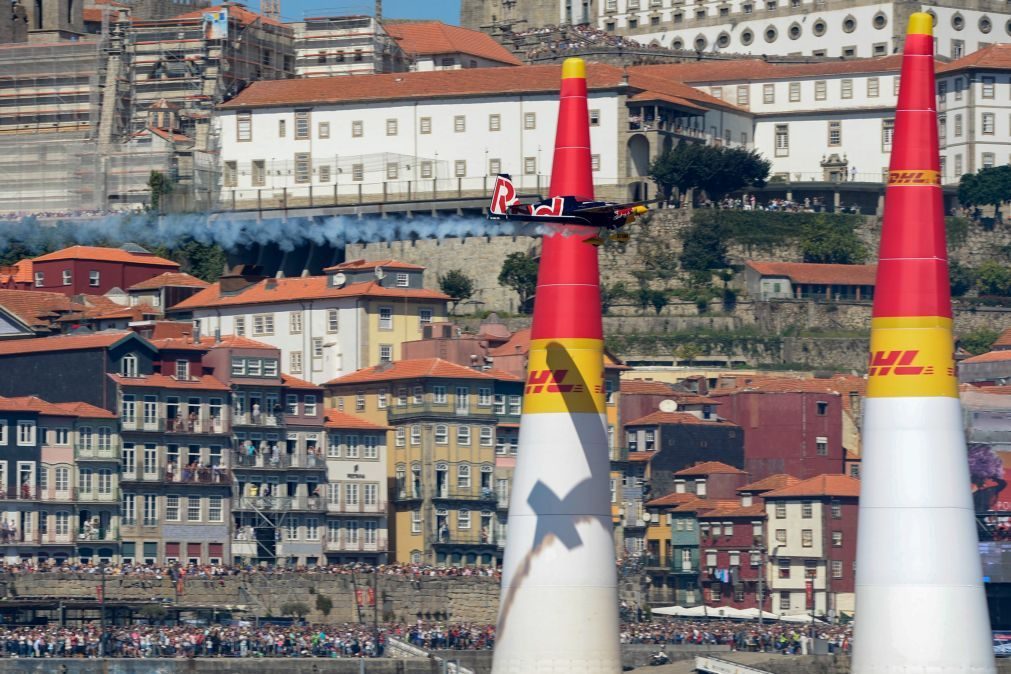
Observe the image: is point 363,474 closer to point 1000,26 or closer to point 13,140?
point 13,140

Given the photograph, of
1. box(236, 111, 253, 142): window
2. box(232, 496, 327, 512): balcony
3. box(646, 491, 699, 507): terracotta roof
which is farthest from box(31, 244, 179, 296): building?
box(646, 491, 699, 507): terracotta roof

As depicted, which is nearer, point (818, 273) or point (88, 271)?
point (88, 271)

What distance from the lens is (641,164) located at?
155125mm

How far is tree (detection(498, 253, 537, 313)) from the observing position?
146 meters

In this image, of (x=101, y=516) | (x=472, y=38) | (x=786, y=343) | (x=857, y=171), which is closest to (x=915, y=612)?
(x=101, y=516)

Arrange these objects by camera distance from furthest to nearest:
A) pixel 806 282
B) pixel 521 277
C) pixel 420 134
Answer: pixel 420 134 < pixel 806 282 < pixel 521 277

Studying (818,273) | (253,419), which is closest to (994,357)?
(818,273)

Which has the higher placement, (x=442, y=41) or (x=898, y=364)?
(x=442, y=41)

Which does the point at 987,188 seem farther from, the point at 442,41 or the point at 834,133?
the point at 442,41

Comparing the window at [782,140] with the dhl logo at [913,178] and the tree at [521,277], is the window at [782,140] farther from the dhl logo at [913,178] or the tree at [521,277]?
the dhl logo at [913,178]

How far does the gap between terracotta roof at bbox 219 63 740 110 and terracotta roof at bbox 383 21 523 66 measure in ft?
60.2

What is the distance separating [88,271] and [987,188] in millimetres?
62148

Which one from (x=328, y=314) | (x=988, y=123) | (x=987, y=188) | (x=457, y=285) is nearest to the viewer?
(x=328, y=314)

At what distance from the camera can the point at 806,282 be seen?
15012cm
